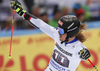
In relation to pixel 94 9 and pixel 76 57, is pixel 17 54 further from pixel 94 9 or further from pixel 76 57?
pixel 94 9

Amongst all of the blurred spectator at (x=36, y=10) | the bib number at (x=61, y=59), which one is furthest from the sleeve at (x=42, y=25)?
the blurred spectator at (x=36, y=10)

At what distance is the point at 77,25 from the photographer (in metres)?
3.26

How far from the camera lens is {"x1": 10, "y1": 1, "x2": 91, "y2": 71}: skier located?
10.6 feet

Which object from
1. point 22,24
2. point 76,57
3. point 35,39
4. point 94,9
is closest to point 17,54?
point 35,39

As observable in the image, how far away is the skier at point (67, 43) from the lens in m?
3.23

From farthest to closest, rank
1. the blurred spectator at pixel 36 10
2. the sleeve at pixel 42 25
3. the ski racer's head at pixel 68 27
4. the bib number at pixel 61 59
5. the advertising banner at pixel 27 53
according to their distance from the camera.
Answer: the blurred spectator at pixel 36 10
the advertising banner at pixel 27 53
the sleeve at pixel 42 25
the bib number at pixel 61 59
the ski racer's head at pixel 68 27

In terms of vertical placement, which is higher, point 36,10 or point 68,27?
point 68,27

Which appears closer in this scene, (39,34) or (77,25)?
(77,25)

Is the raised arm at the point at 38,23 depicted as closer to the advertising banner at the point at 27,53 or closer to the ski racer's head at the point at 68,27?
the ski racer's head at the point at 68,27

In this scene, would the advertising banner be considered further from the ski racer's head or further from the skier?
the ski racer's head

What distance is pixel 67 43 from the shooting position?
11.2ft

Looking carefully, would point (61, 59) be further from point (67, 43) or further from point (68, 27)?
point (68, 27)

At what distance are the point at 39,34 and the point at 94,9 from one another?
9.22ft

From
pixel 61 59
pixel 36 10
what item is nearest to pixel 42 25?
pixel 61 59
